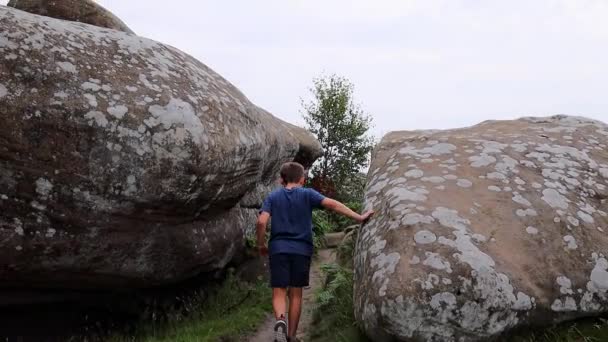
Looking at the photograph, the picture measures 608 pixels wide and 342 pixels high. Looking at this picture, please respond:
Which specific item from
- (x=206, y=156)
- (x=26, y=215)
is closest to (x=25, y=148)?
(x=26, y=215)

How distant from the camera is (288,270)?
5.81 meters

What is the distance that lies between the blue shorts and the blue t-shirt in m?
0.06

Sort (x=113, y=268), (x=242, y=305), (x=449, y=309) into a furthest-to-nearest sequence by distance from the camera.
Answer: (x=242, y=305)
(x=113, y=268)
(x=449, y=309)

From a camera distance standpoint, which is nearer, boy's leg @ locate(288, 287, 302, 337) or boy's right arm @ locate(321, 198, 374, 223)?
boy's right arm @ locate(321, 198, 374, 223)

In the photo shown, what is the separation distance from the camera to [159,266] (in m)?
6.73

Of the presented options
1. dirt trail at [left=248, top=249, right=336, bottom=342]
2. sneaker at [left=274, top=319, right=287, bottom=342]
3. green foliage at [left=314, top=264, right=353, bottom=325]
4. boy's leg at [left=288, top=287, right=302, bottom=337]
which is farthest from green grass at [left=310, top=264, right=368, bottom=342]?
sneaker at [left=274, top=319, right=287, bottom=342]

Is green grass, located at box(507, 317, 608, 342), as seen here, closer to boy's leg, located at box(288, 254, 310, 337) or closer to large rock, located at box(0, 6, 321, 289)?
boy's leg, located at box(288, 254, 310, 337)

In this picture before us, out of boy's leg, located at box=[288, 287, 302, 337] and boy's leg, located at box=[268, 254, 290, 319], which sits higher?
boy's leg, located at box=[268, 254, 290, 319]

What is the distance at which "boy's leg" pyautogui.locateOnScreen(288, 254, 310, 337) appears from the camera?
230 inches

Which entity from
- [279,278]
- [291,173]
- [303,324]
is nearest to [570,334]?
[279,278]

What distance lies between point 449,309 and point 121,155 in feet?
11.7

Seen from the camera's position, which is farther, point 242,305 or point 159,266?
point 242,305

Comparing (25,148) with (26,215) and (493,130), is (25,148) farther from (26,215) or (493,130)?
(493,130)

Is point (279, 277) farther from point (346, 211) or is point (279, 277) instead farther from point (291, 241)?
point (346, 211)
